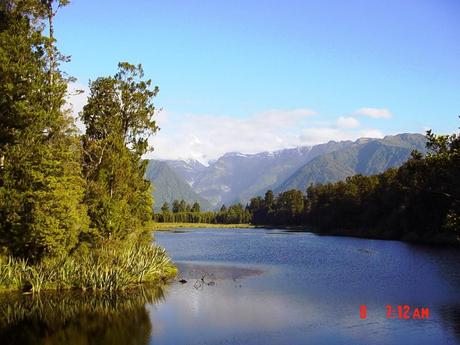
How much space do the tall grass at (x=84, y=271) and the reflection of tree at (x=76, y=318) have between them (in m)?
1.08

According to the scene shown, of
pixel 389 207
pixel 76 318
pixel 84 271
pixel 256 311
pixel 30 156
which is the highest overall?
pixel 30 156

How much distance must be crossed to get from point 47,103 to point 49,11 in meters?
9.01

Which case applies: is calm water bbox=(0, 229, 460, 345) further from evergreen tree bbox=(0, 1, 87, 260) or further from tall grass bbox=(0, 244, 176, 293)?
evergreen tree bbox=(0, 1, 87, 260)

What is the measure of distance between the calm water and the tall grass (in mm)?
1730

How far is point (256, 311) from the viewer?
106ft

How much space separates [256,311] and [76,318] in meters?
11.6

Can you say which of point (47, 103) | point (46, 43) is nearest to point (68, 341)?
point (47, 103)

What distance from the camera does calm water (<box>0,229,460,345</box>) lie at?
26.0m

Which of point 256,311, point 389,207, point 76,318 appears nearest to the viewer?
point 76,318
